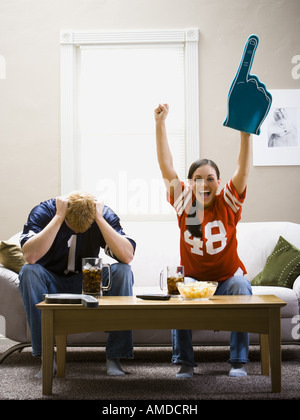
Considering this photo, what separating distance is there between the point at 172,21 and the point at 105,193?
4.97 ft

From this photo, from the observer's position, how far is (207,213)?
2.65 metres

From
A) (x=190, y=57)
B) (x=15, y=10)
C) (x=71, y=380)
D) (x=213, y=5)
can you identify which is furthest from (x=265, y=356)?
(x=15, y=10)

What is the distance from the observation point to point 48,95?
4457 mm

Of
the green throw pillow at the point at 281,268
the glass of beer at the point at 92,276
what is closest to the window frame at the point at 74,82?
the green throw pillow at the point at 281,268

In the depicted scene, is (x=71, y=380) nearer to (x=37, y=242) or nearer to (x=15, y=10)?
(x=37, y=242)

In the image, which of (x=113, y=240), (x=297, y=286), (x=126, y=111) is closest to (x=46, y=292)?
(x=113, y=240)

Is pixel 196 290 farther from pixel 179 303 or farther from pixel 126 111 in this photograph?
pixel 126 111

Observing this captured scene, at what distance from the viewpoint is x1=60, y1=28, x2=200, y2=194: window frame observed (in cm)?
442

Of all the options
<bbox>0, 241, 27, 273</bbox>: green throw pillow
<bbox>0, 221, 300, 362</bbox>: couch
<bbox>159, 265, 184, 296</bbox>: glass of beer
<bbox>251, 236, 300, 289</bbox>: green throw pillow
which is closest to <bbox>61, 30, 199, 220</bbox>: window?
<bbox>0, 221, 300, 362</bbox>: couch

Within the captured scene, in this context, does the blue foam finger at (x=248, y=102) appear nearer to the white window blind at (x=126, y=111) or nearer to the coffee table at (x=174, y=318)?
the coffee table at (x=174, y=318)

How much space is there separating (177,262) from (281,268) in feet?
2.15

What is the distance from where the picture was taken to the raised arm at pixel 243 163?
2.49m

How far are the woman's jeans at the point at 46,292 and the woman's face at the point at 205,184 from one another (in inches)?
20.0

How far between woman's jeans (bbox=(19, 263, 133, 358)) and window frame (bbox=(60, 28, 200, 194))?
A: 2031mm
